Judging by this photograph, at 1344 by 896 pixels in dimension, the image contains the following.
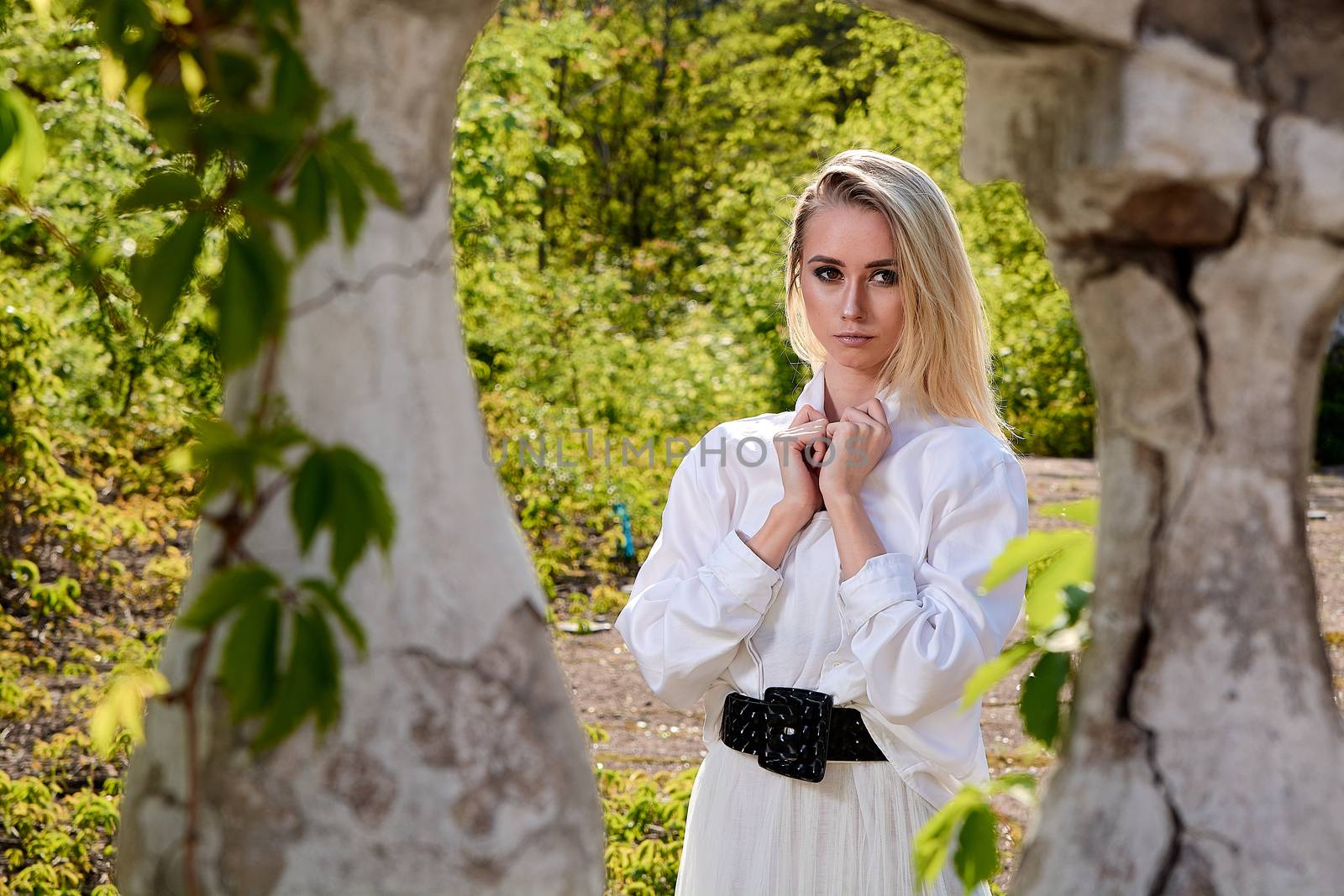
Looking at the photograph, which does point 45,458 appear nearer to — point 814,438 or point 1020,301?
point 814,438

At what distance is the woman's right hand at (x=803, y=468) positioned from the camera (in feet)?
6.68

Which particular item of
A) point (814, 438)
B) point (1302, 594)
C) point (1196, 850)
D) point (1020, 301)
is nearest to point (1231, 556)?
point (1302, 594)

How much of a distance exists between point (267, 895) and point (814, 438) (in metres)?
1.30

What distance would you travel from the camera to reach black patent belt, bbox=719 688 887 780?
201 cm

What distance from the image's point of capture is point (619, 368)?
776 centimetres

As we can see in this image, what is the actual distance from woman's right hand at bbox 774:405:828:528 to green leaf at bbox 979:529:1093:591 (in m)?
0.80

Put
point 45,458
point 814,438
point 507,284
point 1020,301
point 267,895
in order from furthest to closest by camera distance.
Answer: point 1020,301, point 507,284, point 45,458, point 814,438, point 267,895

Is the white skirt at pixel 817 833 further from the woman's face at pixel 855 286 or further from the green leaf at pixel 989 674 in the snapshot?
the green leaf at pixel 989 674

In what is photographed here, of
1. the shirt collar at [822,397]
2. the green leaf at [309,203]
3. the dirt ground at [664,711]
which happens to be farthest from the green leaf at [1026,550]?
the dirt ground at [664,711]

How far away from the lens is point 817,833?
6.78ft

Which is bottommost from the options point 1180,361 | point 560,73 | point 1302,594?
point 1302,594

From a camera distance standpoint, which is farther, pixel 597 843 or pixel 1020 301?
pixel 1020 301

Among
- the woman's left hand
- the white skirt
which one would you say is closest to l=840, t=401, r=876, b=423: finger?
the woman's left hand

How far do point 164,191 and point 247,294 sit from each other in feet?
0.35
